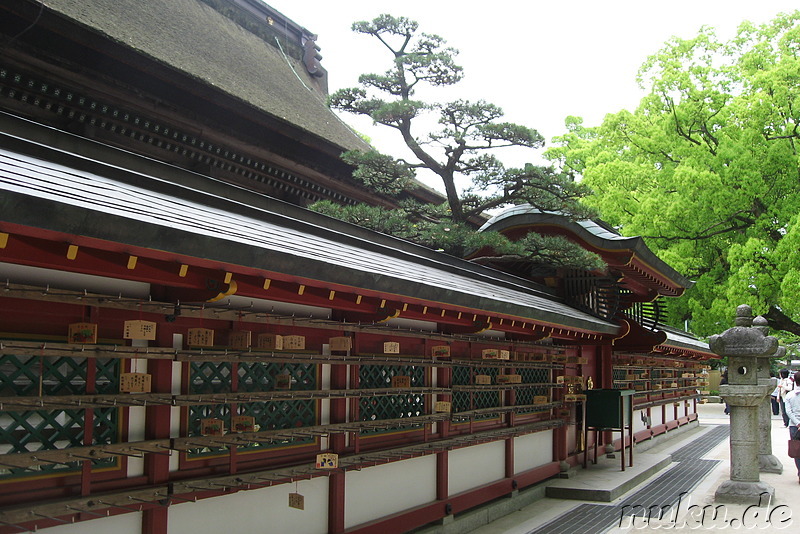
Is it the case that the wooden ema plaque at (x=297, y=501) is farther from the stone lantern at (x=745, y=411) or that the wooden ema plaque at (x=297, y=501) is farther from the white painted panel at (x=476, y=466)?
the stone lantern at (x=745, y=411)

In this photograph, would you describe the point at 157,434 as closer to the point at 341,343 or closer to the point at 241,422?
the point at 241,422

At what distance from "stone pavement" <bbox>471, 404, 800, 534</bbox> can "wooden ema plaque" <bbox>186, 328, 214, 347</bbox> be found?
5.52 metres

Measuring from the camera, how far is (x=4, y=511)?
4.10m

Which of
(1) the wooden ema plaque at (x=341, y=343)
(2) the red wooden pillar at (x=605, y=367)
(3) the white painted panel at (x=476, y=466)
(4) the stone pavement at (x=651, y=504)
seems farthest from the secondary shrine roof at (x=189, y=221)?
(2) the red wooden pillar at (x=605, y=367)

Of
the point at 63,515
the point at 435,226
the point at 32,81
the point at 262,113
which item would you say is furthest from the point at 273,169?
the point at 63,515

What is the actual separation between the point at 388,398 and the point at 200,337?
10.3ft

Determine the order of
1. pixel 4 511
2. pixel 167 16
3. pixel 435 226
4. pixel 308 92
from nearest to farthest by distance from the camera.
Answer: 1. pixel 4 511
2. pixel 435 226
3. pixel 167 16
4. pixel 308 92

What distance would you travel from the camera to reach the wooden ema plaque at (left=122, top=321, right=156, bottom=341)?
496cm

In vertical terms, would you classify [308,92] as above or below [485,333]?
above

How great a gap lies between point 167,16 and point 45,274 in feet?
33.2

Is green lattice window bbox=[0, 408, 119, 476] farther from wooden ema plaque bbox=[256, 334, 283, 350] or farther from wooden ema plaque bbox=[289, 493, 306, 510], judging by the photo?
wooden ema plaque bbox=[289, 493, 306, 510]

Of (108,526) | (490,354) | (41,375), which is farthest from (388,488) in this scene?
(41,375)

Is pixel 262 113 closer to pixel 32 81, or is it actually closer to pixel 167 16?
pixel 32 81

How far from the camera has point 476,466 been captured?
403 inches
